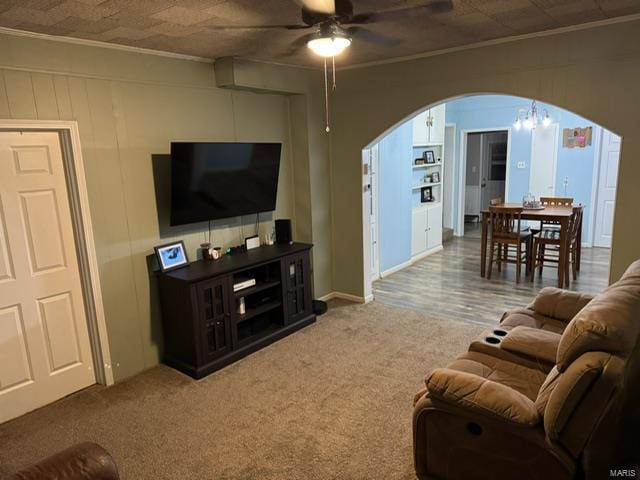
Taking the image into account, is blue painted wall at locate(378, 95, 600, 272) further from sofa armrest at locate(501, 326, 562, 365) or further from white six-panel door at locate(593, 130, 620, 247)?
sofa armrest at locate(501, 326, 562, 365)

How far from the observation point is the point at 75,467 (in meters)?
1.57

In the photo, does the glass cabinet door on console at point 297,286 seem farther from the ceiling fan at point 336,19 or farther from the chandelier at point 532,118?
the chandelier at point 532,118

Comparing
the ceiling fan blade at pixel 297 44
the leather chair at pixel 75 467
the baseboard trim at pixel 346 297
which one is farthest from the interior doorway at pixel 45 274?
the baseboard trim at pixel 346 297

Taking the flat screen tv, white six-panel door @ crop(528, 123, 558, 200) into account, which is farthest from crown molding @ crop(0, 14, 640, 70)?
white six-panel door @ crop(528, 123, 558, 200)

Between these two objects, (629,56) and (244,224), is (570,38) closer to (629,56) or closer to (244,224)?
(629,56)

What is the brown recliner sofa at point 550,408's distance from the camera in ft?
5.61

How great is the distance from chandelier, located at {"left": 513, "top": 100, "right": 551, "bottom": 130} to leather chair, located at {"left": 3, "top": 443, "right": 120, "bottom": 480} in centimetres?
729

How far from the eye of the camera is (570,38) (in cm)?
337

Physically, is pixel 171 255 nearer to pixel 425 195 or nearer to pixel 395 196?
pixel 395 196

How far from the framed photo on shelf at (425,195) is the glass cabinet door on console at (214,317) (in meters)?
4.38

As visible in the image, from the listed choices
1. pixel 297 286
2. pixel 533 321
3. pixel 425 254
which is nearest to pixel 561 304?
pixel 533 321

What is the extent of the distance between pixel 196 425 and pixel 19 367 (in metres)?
1.32

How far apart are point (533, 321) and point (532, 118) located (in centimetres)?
525

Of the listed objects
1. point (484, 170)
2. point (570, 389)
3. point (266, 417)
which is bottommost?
point (266, 417)
